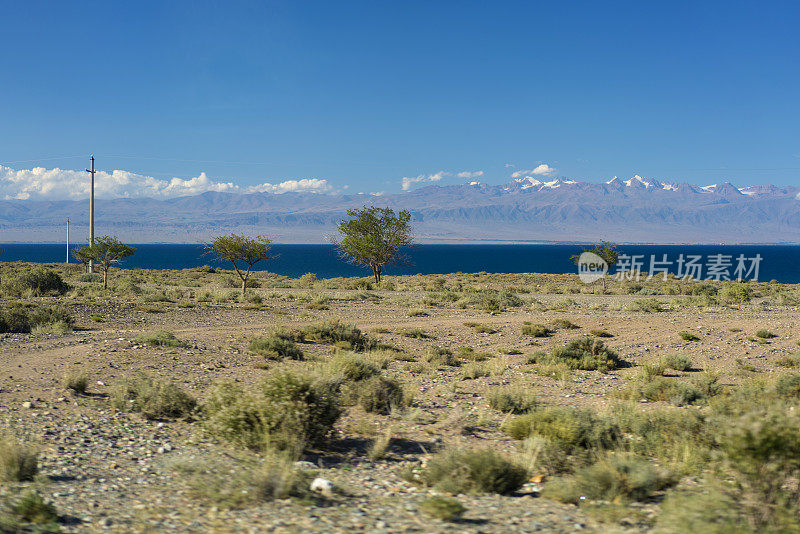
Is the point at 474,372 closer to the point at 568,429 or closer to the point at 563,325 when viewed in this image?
the point at 568,429

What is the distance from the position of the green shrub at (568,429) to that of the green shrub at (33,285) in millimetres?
32525

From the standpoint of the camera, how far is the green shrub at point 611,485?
655 centimetres

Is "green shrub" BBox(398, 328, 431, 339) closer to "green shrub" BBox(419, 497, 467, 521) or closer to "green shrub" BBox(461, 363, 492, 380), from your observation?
"green shrub" BBox(461, 363, 492, 380)

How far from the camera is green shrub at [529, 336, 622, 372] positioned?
56.7ft

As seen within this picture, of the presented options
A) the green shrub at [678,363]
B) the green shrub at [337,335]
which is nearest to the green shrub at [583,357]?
the green shrub at [678,363]

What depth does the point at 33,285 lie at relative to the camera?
33375 millimetres

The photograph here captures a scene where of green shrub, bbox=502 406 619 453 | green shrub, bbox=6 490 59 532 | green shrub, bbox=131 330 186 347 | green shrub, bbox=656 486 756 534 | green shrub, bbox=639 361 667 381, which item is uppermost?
green shrub, bbox=656 486 756 534

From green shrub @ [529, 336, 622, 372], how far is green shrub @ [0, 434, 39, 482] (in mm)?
14093

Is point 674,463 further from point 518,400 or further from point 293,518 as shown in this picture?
point 293,518

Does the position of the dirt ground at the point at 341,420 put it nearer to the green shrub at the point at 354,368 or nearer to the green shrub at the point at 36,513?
the green shrub at the point at 36,513

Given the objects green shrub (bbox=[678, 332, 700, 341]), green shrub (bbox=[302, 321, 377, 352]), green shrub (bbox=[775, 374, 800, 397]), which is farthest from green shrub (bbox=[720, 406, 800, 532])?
green shrub (bbox=[678, 332, 700, 341])

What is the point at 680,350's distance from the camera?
65.3 ft

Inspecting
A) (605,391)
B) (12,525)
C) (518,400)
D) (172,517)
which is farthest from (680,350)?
(12,525)

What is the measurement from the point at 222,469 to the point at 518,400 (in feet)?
22.8
